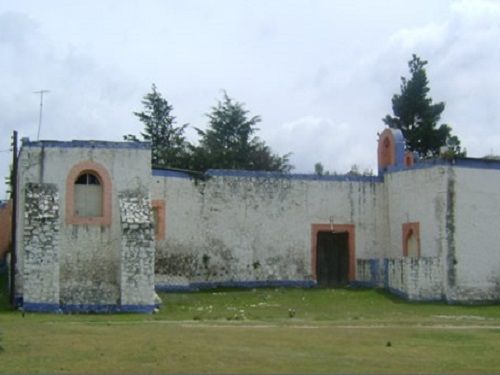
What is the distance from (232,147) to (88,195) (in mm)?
23120

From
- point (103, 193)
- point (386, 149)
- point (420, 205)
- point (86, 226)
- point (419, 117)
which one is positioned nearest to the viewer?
point (86, 226)

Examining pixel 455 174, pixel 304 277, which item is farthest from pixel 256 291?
pixel 455 174

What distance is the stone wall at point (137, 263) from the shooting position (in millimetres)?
26438

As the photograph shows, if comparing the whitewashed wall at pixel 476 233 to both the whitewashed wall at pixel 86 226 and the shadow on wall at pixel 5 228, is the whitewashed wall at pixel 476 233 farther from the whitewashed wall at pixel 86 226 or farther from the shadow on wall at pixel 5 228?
the shadow on wall at pixel 5 228

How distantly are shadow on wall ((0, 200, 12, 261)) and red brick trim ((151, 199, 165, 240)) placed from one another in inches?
263

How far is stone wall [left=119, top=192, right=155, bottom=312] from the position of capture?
2644cm

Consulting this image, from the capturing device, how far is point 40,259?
2620cm

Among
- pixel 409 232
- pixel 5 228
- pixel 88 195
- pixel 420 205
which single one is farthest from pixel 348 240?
pixel 5 228

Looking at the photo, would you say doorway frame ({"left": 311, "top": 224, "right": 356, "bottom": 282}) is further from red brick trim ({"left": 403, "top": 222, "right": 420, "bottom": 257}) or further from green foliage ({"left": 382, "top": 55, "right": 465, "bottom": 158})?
green foliage ({"left": 382, "top": 55, "right": 465, "bottom": 158})

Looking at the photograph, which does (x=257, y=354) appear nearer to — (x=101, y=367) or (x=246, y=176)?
(x=101, y=367)

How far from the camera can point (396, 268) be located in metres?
31.1

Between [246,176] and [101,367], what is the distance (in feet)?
65.2

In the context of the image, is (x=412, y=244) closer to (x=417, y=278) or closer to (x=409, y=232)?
(x=409, y=232)

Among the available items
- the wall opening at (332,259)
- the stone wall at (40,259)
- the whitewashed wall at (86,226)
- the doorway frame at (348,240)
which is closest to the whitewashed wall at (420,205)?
the doorway frame at (348,240)
